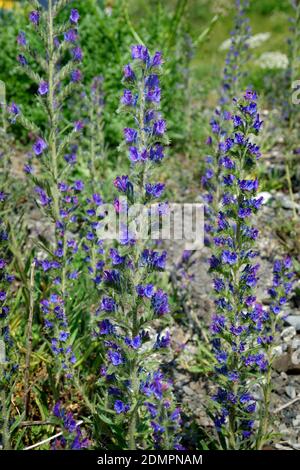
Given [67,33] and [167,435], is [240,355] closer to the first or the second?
[167,435]

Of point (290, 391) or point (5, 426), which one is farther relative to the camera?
point (290, 391)

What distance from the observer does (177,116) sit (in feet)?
21.2

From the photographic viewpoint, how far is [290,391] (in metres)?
3.63

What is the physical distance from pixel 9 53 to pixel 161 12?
1.73 meters

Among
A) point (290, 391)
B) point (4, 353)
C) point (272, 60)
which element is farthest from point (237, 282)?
point (272, 60)

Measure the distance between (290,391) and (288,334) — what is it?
0.49 metres

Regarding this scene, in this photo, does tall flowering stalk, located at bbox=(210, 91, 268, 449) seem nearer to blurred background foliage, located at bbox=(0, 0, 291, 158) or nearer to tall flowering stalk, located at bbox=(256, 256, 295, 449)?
tall flowering stalk, located at bbox=(256, 256, 295, 449)

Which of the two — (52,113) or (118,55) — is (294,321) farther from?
(118,55)

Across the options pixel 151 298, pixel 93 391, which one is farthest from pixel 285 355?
pixel 151 298

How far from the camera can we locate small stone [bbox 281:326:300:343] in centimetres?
400

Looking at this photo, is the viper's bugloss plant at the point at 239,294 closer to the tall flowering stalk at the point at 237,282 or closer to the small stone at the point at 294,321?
the tall flowering stalk at the point at 237,282

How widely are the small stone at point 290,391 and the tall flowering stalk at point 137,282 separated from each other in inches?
43.2
